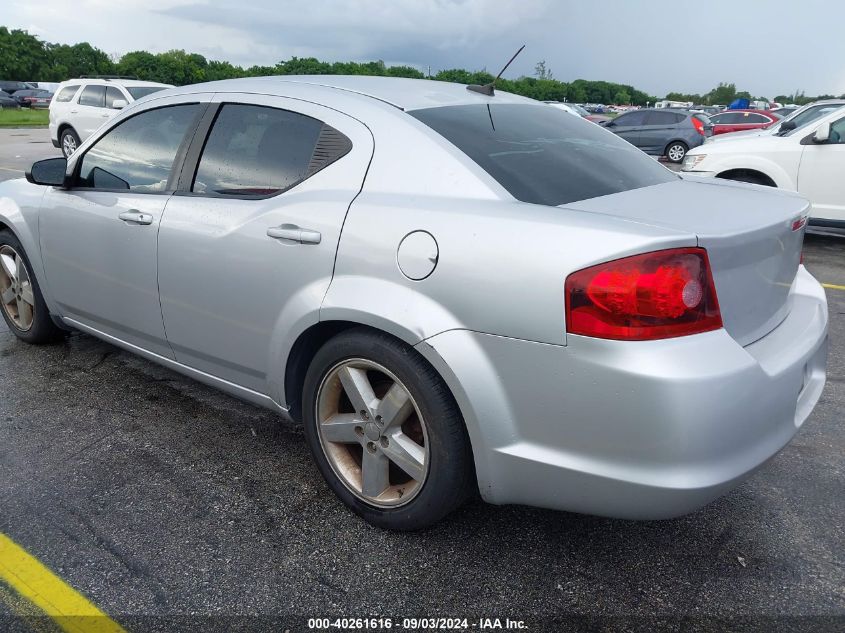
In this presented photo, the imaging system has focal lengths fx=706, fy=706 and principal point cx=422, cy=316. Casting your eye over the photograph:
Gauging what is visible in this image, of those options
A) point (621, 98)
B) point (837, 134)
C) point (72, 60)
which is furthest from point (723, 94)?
point (837, 134)

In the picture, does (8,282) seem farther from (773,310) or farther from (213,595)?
(773,310)

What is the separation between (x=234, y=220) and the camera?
2.78 m

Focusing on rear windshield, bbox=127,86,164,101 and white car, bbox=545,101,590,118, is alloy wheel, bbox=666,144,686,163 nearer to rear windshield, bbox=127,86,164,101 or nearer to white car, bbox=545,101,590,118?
white car, bbox=545,101,590,118

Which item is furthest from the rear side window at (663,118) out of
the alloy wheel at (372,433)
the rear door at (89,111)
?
the alloy wheel at (372,433)

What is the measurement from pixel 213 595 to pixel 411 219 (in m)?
1.35

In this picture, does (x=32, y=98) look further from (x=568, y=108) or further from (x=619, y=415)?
(x=619, y=415)

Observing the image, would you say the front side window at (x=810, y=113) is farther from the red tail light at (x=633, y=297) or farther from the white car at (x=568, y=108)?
the red tail light at (x=633, y=297)

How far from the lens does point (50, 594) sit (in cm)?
223

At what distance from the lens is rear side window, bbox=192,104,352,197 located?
270 centimetres

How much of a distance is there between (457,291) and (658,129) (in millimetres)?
19053

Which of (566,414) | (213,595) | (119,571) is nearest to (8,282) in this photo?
(119,571)

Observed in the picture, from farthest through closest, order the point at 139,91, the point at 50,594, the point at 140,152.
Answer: the point at 139,91 < the point at 140,152 < the point at 50,594

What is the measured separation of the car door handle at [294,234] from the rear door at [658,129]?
18.3 metres

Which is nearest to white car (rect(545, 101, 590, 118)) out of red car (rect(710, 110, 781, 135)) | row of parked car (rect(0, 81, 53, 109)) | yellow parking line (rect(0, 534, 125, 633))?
yellow parking line (rect(0, 534, 125, 633))
